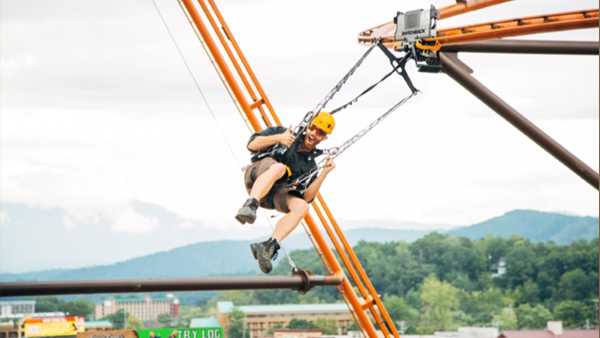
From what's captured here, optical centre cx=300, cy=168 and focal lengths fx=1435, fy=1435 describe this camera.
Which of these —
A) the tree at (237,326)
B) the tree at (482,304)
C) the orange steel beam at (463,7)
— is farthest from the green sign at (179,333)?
the tree at (482,304)

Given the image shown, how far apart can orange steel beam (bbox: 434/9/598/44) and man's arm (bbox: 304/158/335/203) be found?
1.58 metres

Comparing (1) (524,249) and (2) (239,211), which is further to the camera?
(1) (524,249)

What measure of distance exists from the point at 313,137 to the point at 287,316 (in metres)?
104

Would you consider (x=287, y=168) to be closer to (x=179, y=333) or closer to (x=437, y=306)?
(x=179, y=333)

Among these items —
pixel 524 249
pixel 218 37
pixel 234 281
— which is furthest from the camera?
pixel 524 249

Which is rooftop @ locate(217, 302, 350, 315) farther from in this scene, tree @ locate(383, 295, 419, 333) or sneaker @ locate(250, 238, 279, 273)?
sneaker @ locate(250, 238, 279, 273)

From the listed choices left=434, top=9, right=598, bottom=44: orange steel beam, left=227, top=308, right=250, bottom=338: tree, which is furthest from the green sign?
left=227, top=308, right=250, bottom=338: tree

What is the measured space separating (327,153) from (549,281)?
445 feet

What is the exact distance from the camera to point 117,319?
145500mm

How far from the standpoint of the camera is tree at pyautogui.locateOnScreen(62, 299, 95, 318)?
132 metres

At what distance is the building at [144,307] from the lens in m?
157

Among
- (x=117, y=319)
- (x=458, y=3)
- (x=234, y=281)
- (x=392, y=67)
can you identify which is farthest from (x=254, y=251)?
(x=117, y=319)

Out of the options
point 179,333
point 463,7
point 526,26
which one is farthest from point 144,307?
point 526,26

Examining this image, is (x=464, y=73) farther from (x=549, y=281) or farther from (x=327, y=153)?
(x=549, y=281)
